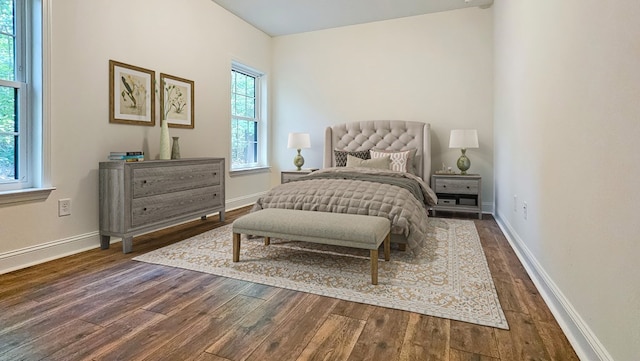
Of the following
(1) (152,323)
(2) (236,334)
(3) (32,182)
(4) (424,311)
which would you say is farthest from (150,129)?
(4) (424,311)

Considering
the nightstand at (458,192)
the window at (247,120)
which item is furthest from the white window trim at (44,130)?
the nightstand at (458,192)

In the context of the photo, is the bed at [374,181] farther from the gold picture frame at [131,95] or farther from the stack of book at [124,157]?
the gold picture frame at [131,95]

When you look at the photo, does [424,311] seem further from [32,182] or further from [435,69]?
[435,69]

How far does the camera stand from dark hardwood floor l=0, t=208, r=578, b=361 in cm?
143

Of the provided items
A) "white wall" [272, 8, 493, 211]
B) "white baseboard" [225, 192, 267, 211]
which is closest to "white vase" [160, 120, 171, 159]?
"white baseboard" [225, 192, 267, 211]

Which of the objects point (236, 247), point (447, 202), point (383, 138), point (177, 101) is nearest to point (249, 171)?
point (177, 101)

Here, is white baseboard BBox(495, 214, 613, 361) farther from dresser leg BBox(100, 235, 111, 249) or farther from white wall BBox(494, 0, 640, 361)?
dresser leg BBox(100, 235, 111, 249)

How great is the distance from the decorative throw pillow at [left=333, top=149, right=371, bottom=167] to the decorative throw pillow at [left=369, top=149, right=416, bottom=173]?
132 millimetres

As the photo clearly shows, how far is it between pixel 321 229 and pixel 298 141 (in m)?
2.99

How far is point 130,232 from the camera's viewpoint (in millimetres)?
2812

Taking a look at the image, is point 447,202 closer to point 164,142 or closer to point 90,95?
point 164,142

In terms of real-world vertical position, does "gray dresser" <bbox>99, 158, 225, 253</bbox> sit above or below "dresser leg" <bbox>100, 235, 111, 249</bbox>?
above

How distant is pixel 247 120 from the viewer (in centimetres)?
536

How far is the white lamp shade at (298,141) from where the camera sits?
16.6 ft
